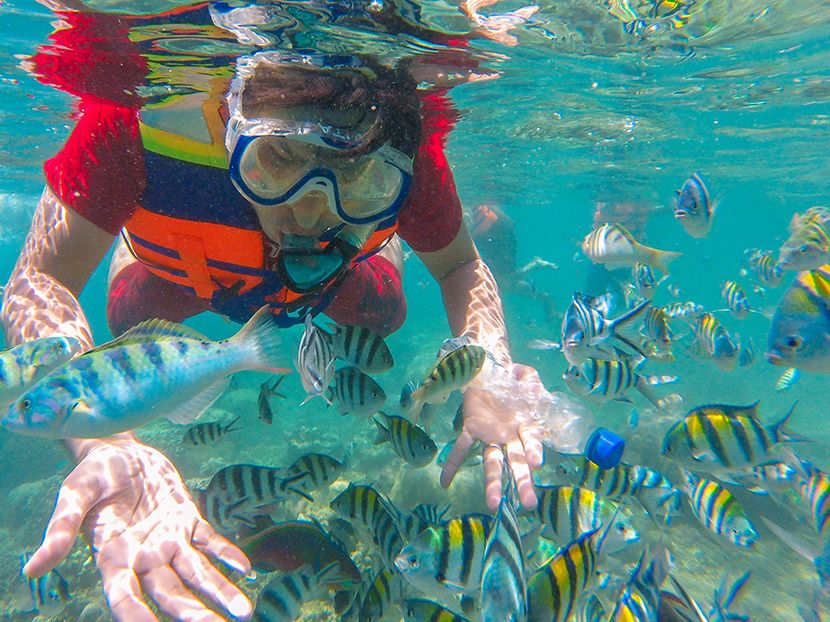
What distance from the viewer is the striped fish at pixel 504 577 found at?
1.77m

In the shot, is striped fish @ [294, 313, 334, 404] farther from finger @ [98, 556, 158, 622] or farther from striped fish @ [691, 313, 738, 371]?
striped fish @ [691, 313, 738, 371]

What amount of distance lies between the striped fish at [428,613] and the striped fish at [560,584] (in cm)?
84

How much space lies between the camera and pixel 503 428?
309 centimetres

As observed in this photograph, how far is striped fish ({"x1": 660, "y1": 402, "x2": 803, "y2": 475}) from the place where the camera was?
3756mm

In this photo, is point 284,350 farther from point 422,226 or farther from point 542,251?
point 542,251

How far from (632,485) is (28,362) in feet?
15.0

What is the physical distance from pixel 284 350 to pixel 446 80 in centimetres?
703

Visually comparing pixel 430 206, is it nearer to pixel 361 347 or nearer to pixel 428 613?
pixel 361 347

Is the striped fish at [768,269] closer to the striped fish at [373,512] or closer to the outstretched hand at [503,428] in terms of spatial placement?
the outstretched hand at [503,428]

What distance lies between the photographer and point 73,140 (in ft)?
11.9

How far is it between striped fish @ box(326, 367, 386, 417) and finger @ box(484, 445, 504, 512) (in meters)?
1.62

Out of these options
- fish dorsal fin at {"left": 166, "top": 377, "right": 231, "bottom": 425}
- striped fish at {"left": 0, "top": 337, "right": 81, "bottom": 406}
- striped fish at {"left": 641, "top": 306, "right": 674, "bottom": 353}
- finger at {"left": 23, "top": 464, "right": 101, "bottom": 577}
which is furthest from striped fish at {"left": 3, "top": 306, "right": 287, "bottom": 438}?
striped fish at {"left": 641, "top": 306, "right": 674, "bottom": 353}

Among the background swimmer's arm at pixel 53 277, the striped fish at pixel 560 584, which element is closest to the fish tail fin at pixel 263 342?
the striped fish at pixel 560 584

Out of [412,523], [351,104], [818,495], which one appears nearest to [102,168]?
[351,104]
